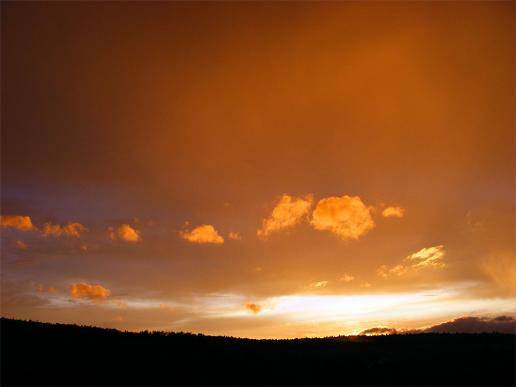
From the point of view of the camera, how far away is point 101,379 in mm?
25578

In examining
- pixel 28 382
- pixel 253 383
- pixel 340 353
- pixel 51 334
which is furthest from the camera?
pixel 340 353

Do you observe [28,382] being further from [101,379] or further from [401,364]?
[401,364]

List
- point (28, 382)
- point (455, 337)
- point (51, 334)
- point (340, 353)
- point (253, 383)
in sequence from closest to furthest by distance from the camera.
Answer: point (28, 382), point (253, 383), point (51, 334), point (340, 353), point (455, 337)

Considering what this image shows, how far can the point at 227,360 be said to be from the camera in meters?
32.8

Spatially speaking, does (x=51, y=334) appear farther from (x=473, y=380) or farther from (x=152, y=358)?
(x=473, y=380)

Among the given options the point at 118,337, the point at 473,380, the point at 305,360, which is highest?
the point at 118,337

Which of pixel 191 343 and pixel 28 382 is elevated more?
pixel 191 343

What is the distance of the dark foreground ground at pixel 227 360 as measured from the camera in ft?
88.1

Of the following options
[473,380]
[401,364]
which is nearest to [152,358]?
[401,364]

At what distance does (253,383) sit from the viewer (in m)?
27.4

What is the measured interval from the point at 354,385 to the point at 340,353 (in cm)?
881

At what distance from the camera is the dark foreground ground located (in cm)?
2686

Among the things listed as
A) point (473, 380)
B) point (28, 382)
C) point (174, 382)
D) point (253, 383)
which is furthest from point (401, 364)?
point (28, 382)

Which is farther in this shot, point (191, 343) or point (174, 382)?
point (191, 343)
